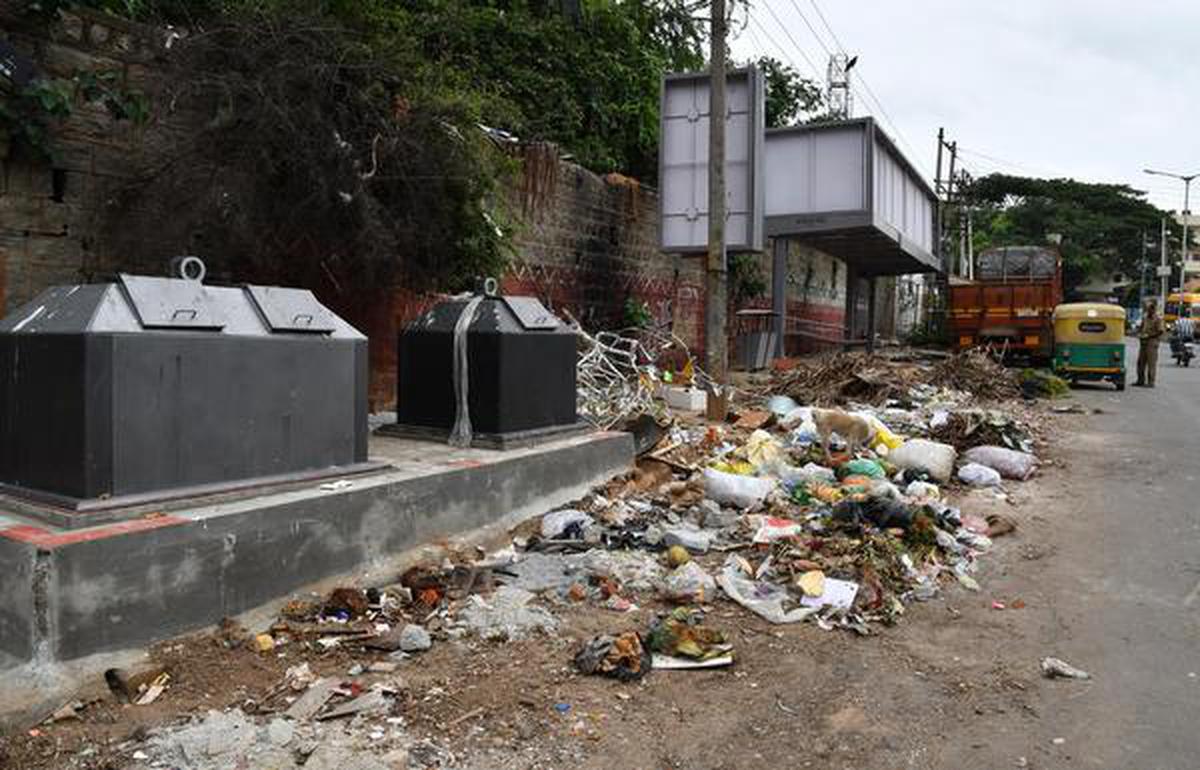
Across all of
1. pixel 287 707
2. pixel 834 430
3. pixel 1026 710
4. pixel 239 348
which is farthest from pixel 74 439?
pixel 834 430

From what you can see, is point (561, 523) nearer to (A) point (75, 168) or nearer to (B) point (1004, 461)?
(A) point (75, 168)

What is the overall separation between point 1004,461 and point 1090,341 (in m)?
10.6

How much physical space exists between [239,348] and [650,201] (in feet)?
35.8

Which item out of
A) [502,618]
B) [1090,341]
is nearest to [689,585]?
[502,618]

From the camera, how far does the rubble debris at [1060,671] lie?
435 centimetres

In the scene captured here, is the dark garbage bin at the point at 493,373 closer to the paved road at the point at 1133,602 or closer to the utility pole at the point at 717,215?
the paved road at the point at 1133,602

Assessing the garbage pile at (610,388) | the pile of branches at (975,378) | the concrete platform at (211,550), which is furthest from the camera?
the pile of branches at (975,378)

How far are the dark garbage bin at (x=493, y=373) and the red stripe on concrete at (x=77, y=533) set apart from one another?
2.72 metres

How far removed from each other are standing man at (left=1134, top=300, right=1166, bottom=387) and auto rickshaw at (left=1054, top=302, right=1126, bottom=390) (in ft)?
4.49

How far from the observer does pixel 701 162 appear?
14.1 m

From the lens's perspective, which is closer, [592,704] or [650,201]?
[592,704]

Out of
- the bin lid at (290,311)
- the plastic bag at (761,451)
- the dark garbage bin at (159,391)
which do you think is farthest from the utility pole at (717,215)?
the dark garbage bin at (159,391)

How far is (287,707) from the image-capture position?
148 inches

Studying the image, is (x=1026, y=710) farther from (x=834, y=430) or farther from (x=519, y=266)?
(x=519, y=266)
